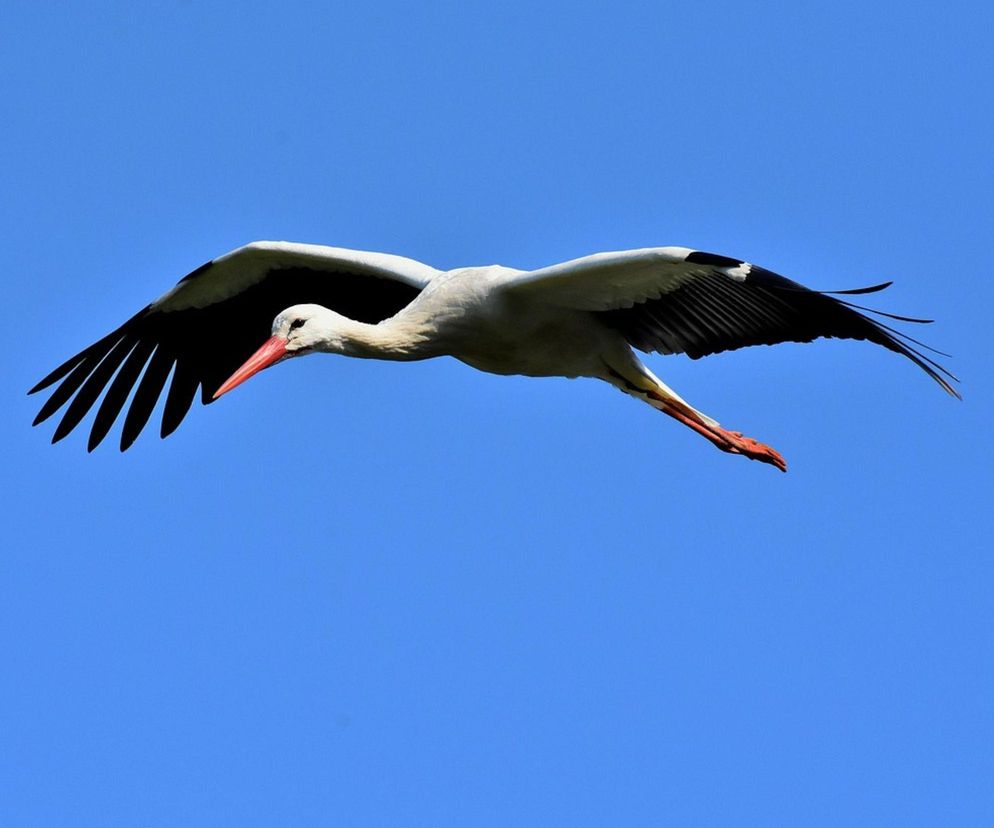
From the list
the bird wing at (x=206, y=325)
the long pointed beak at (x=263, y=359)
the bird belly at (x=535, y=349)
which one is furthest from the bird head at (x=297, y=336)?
the bird wing at (x=206, y=325)

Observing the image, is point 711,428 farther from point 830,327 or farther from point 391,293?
point 391,293

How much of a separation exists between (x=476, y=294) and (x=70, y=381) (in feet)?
10.5

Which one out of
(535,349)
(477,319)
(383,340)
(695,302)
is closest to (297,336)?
(383,340)

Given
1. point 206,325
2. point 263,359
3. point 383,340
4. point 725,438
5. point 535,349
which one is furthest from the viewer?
point 206,325

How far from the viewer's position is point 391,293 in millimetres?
11289

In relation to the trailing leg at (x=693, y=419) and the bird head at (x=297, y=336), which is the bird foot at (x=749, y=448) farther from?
the bird head at (x=297, y=336)

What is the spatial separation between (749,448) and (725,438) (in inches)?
5.9

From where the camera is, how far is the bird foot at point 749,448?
10492 mm

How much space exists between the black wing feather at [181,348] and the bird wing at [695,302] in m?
2.14

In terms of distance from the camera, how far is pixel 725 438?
1054cm

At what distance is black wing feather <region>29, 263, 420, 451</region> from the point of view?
11.5m

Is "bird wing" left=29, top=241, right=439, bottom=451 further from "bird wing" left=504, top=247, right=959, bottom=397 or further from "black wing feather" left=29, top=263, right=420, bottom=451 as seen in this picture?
"bird wing" left=504, top=247, right=959, bottom=397

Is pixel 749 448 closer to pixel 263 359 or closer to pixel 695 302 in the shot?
pixel 695 302

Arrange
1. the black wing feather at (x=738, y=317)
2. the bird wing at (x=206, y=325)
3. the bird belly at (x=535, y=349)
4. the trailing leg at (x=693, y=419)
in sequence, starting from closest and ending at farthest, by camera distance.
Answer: the black wing feather at (x=738, y=317)
the bird belly at (x=535, y=349)
the trailing leg at (x=693, y=419)
the bird wing at (x=206, y=325)
